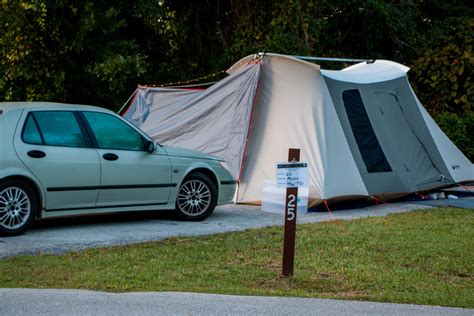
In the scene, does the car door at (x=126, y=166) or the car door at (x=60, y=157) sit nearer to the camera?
the car door at (x=60, y=157)

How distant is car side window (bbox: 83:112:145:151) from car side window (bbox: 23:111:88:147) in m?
0.24

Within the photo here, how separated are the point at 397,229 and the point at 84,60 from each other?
10628 millimetres

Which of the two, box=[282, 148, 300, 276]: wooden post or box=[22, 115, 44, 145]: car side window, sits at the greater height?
box=[22, 115, 44, 145]: car side window

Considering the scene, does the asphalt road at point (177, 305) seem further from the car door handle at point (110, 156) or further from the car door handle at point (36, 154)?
the car door handle at point (110, 156)

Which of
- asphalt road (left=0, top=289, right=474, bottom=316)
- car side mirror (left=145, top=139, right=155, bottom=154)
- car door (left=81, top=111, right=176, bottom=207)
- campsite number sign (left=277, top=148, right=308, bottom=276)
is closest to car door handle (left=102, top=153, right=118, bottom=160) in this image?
car door (left=81, top=111, right=176, bottom=207)

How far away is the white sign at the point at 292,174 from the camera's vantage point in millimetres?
7914

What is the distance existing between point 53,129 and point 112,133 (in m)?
0.84

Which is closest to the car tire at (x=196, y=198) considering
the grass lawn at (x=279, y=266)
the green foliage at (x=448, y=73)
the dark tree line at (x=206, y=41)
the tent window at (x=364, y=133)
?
the grass lawn at (x=279, y=266)

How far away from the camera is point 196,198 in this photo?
1193 cm

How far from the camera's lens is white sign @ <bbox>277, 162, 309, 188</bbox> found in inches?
312

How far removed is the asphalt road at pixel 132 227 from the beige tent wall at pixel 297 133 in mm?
422

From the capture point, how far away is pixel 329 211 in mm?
13164

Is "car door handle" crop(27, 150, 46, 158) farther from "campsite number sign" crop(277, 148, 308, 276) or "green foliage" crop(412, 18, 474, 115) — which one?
"green foliage" crop(412, 18, 474, 115)

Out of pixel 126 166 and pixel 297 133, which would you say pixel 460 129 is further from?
pixel 126 166
